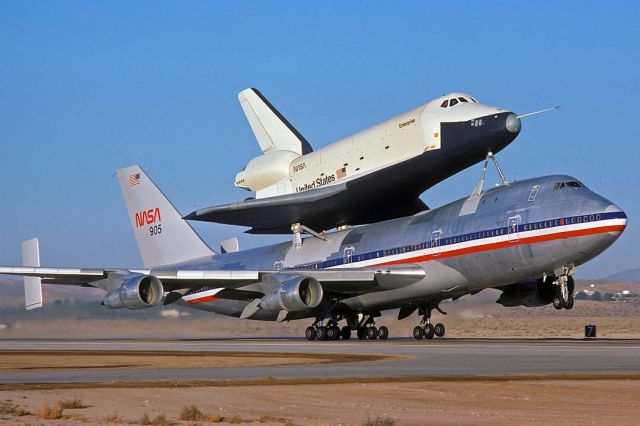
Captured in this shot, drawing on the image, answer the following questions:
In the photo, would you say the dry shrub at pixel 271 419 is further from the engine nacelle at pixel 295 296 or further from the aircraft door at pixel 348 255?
the aircraft door at pixel 348 255

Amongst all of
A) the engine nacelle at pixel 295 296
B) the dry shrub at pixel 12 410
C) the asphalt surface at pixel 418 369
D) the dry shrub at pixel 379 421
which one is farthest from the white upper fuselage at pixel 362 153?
the dry shrub at pixel 379 421

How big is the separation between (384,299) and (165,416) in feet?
90.4

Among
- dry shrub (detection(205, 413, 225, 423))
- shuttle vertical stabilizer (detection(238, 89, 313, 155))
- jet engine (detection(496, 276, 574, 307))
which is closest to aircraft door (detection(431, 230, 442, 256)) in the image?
jet engine (detection(496, 276, 574, 307))

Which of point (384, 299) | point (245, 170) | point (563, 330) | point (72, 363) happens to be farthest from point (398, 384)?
point (563, 330)

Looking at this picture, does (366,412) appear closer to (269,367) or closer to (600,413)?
(600,413)

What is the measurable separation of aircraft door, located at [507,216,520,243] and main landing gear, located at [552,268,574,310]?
6.55ft

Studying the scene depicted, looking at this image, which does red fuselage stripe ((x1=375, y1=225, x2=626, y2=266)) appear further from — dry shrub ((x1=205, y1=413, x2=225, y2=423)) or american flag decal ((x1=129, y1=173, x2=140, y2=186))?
dry shrub ((x1=205, y1=413, x2=225, y2=423))

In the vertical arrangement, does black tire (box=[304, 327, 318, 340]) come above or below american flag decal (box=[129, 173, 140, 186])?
below

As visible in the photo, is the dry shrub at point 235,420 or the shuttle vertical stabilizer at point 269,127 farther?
the shuttle vertical stabilizer at point 269,127

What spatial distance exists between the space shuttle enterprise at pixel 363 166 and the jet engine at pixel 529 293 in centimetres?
502

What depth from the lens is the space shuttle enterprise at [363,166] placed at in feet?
130

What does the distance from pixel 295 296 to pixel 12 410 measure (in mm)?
24502

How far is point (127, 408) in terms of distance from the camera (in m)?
15.5

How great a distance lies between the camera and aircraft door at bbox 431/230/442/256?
128ft
